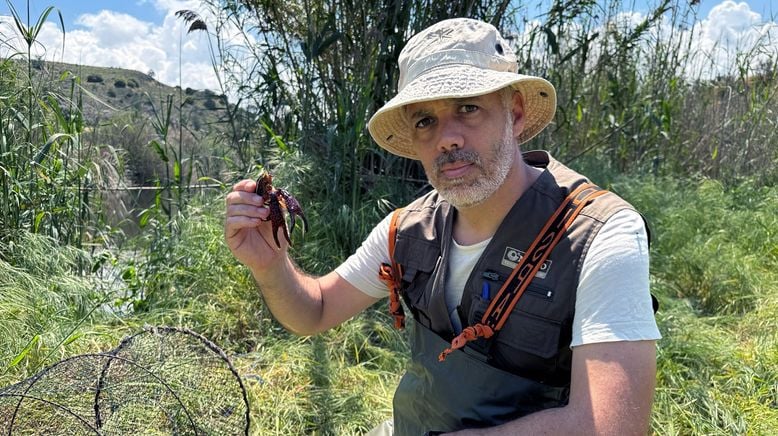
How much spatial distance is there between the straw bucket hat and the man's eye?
93 millimetres

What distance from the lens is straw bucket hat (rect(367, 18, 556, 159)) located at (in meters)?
1.45

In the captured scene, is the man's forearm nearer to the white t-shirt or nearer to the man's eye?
the man's eye

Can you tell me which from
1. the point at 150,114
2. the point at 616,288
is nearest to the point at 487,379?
the point at 616,288

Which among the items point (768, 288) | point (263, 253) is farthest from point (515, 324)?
point (768, 288)

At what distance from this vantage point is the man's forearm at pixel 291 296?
1.75m

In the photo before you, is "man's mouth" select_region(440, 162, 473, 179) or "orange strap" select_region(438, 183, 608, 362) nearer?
"orange strap" select_region(438, 183, 608, 362)

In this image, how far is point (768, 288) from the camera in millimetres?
4320

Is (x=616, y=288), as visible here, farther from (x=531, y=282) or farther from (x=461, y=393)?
(x=461, y=393)

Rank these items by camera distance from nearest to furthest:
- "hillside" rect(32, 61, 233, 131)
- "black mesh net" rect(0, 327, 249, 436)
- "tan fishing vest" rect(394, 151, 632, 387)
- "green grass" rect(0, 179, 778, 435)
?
"tan fishing vest" rect(394, 151, 632, 387), "black mesh net" rect(0, 327, 249, 436), "green grass" rect(0, 179, 778, 435), "hillside" rect(32, 61, 233, 131)

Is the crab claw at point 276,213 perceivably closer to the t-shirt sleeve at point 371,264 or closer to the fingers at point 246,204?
the fingers at point 246,204

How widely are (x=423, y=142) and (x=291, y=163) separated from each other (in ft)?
9.01

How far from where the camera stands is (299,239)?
4.17 m

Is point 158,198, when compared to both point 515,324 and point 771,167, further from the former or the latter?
point 771,167

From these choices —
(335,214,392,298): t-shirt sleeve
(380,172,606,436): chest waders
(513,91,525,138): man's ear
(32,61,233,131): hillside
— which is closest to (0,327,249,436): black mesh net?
(335,214,392,298): t-shirt sleeve
